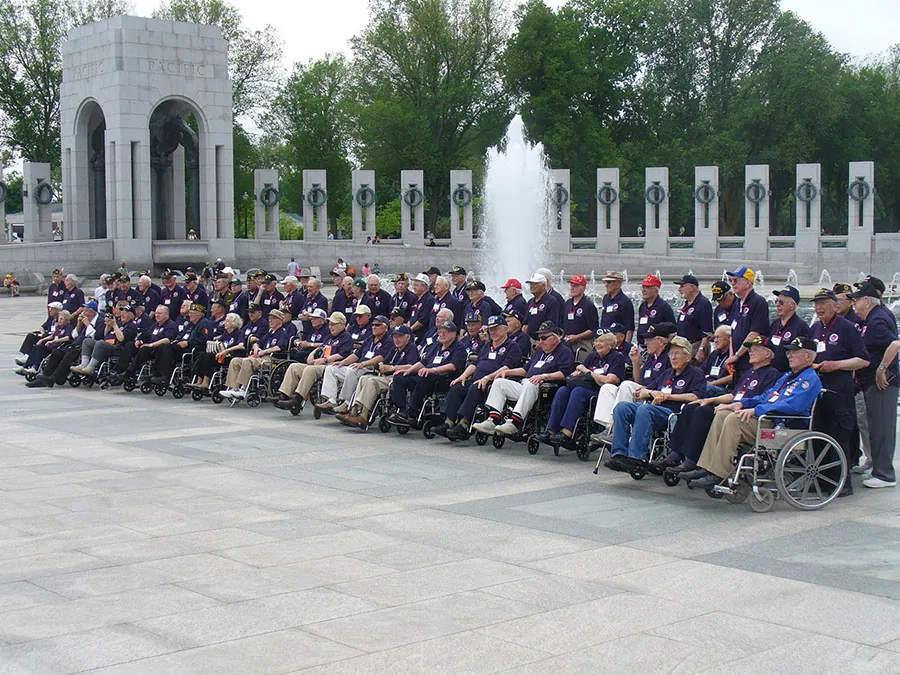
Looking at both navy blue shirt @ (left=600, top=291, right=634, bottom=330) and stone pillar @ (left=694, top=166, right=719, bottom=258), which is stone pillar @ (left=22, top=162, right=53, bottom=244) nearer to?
stone pillar @ (left=694, top=166, right=719, bottom=258)

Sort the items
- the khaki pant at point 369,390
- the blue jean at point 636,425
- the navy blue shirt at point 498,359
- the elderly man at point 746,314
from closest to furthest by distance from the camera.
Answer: the blue jean at point 636,425, the elderly man at point 746,314, the navy blue shirt at point 498,359, the khaki pant at point 369,390

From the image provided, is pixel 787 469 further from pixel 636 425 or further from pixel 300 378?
pixel 300 378

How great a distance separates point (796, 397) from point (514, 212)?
3376 cm

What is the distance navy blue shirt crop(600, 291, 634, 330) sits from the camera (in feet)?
41.1

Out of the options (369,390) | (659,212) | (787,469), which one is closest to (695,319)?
(787,469)

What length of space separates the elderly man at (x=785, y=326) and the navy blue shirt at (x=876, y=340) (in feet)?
1.71

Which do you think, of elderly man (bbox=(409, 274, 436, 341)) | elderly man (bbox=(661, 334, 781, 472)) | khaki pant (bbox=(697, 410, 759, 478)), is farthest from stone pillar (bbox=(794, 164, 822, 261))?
khaki pant (bbox=(697, 410, 759, 478))

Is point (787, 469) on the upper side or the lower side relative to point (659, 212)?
lower

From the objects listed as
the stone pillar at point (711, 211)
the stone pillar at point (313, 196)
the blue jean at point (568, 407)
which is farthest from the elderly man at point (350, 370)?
the stone pillar at point (711, 211)

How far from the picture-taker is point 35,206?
1884 inches

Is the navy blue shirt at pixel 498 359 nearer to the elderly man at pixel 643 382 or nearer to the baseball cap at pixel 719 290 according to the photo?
the elderly man at pixel 643 382

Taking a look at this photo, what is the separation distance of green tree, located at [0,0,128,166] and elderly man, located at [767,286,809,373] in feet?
191

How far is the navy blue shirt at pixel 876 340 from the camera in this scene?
9852 mm

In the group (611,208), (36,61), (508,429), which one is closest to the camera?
(508,429)
